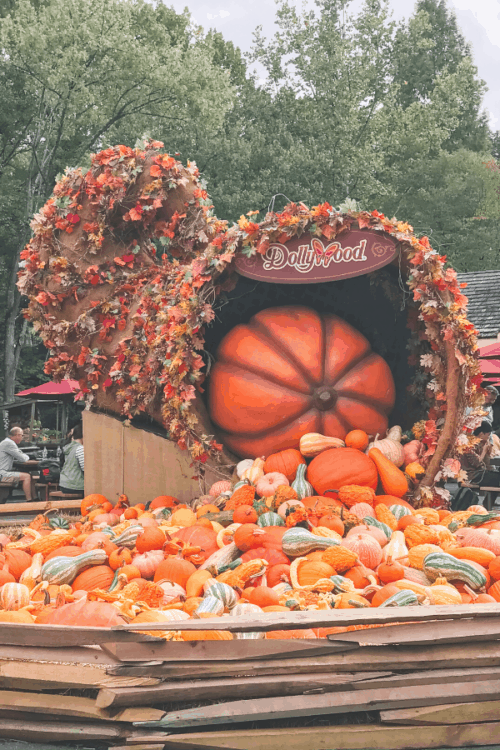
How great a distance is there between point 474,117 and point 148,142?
40547 mm

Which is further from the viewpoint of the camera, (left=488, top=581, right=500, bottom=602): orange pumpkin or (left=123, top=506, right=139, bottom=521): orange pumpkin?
(left=123, top=506, right=139, bottom=521): orange pumpkin

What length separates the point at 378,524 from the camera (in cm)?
394

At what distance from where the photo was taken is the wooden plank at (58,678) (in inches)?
89.2

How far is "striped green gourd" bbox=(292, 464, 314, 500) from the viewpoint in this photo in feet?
14.5

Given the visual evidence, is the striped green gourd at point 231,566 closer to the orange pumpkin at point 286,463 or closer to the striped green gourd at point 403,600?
the striped green gourd at point 403,600

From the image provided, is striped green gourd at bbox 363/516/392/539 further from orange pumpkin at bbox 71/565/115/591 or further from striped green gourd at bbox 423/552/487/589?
orange pumpkin at bbox 71/565/115/591

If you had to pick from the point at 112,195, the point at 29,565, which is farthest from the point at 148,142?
the point at 29,565

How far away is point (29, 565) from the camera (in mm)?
3789

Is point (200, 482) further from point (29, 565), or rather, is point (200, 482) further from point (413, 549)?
point (413, 549)

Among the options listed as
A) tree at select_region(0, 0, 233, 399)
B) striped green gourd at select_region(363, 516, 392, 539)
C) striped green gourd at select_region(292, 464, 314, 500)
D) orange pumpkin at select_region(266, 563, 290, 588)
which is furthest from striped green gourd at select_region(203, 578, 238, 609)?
tree at select_region(0, 0, 233, 399)

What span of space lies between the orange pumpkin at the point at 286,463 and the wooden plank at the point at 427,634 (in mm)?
2282

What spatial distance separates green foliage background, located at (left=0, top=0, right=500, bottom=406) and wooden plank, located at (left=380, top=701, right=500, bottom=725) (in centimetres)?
1363

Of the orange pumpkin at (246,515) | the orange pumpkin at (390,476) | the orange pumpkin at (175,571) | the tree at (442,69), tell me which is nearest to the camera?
the orange pumpkin at (175,571)

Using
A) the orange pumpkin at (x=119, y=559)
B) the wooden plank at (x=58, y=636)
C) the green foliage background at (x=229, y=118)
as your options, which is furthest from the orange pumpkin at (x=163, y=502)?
the green foliage background at (x=229, y=118)
